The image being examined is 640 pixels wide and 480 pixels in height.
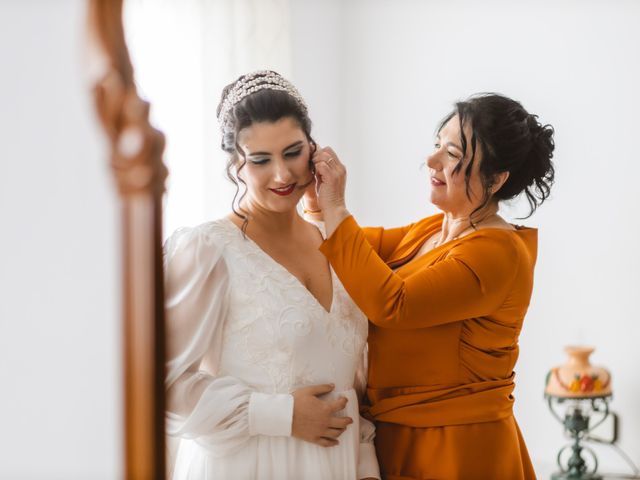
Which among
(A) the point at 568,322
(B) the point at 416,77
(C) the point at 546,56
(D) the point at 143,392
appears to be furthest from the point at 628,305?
(D) the point at 143,392

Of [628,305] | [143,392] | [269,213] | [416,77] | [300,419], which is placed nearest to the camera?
[143,392]

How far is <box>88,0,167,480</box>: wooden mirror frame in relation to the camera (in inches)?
24.3

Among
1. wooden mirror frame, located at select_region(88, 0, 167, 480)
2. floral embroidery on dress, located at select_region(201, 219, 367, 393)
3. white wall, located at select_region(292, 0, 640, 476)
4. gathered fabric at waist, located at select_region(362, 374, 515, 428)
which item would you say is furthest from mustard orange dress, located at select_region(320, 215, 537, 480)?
white wall, located at select_region(292, 0, 640, 476)

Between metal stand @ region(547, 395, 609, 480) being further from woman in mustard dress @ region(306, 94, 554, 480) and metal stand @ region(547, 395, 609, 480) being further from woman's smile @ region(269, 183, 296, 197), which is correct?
woman's smile @ region(269, 183, 296, 197)

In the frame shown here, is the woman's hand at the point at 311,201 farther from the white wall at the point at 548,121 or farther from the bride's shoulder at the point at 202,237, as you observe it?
the white wall at the point at 548,121

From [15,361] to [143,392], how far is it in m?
0.10

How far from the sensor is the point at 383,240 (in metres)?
1.78

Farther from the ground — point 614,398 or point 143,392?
point 143,392

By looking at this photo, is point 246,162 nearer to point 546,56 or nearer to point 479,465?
point 479,465

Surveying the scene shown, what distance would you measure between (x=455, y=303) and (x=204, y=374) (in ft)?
1.60

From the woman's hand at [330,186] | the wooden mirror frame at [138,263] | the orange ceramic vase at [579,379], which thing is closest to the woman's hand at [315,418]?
the woman's hand at [330,186]

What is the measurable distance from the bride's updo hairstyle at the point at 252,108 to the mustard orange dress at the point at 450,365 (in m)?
0.22

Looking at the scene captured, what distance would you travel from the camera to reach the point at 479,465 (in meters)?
1.54

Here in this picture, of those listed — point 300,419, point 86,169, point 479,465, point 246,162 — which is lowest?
point 479,465
